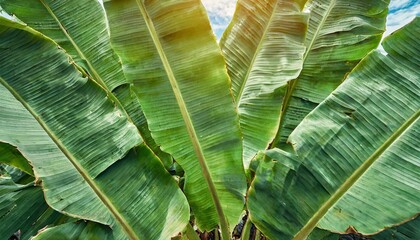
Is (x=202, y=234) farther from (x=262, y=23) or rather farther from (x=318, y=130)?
(x=262, y=23)

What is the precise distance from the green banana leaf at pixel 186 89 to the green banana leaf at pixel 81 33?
286 mm

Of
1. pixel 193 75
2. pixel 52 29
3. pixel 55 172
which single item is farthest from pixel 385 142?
pixel 52 29

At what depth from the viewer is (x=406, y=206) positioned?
0.90 meters

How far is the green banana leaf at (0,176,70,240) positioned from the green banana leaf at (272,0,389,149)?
0.83 metres

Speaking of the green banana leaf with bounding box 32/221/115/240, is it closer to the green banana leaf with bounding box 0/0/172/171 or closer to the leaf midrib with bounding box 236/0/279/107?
the green banana leaf with bounding box 0/0/172/171

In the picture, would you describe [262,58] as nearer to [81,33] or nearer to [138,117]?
[138,117]

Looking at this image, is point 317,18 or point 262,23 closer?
point 262,23

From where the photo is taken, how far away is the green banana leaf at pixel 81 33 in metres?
1.41

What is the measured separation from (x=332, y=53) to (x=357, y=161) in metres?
0.56

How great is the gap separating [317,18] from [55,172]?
1.11m

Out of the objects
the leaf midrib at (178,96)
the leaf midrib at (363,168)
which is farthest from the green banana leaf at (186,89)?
the leaf midrib at (363,168)

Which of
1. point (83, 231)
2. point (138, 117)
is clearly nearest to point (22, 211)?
point (83, 231)

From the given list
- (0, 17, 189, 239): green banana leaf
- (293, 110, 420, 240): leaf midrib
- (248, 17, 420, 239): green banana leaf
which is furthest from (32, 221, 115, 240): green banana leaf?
(293, 110, 420, 240): leaf midrib

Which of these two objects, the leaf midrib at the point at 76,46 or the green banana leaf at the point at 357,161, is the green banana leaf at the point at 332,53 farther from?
the leaf midrib at the point at 76,46
